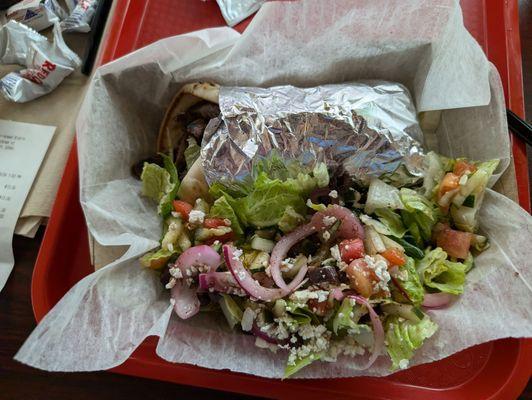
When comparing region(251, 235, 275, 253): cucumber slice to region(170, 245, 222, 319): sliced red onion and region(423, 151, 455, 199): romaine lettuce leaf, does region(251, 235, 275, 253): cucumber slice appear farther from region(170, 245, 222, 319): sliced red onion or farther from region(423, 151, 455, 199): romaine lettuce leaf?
region(423, 151, 455, 199): romaine lettuce leaf

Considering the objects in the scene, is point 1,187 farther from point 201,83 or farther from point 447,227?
point 447,227

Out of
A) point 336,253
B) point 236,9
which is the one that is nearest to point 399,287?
point 336,253

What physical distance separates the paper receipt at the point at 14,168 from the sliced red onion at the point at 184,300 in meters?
0.47

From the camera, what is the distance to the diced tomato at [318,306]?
0.91 m

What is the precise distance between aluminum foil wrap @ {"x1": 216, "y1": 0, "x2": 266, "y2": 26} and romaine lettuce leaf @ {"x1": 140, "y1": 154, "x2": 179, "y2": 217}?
1.36 ft

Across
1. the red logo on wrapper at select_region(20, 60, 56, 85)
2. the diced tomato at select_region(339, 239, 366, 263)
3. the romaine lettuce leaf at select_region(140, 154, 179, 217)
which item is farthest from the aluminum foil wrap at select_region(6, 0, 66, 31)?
the diced tomato at select_region(339, 239, 366, 263)

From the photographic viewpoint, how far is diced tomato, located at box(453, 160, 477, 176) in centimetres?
98

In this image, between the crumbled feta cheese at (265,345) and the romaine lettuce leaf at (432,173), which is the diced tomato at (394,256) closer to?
the romaine lettuce leaf at (432,173)

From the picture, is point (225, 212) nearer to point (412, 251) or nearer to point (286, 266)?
point (286, 266)

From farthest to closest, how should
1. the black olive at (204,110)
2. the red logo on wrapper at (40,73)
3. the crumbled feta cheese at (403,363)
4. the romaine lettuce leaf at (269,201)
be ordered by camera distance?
the red logo on wrapper at (40,73) < the black olive at (204,110) < the romaine lettuce leaf at (269,201) < the crumbled feta cheese at (403,363)

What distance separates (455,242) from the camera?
97cm

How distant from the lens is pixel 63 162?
121 centimetres

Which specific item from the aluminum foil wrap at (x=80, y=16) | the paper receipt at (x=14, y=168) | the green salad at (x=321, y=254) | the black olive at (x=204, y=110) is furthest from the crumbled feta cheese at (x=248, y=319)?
the aluminum foil wrap at (x=80, y=16)

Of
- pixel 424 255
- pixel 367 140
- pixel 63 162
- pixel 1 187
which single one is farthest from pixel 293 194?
pixel 1 187
